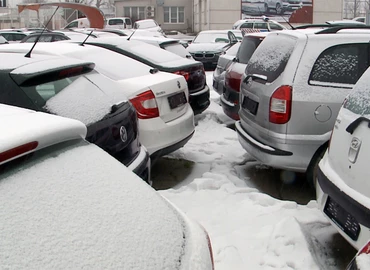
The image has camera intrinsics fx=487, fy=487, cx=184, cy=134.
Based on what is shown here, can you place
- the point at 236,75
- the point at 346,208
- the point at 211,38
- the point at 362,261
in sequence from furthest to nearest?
the point at 211,38, the point at 236,75, the point at 346,208, the point at 362,261

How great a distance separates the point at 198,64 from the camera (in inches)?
308

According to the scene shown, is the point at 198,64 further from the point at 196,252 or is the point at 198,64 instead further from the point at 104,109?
the point at 196,252

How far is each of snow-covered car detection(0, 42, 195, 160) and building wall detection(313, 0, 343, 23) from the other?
38.1 metres

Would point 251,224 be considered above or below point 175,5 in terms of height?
below

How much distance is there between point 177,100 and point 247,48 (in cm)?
255

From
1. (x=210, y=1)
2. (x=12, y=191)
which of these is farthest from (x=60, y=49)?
(x=210, y=1)

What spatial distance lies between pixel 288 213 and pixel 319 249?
57 centimetres

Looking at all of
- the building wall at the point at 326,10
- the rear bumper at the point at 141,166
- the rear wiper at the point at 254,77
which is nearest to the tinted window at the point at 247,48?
the rear wiper at the point at 254,77

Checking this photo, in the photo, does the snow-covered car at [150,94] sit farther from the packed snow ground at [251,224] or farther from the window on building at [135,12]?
the window on building at [135,12]

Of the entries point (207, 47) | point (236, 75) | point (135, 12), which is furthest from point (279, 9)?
point (236, 75)

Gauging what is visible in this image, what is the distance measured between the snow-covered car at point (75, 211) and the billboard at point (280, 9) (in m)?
40.3

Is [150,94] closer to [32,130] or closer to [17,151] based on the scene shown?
[32,130]

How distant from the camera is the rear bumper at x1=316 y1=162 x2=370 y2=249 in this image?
3.05 m

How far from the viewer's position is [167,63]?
7.37m
